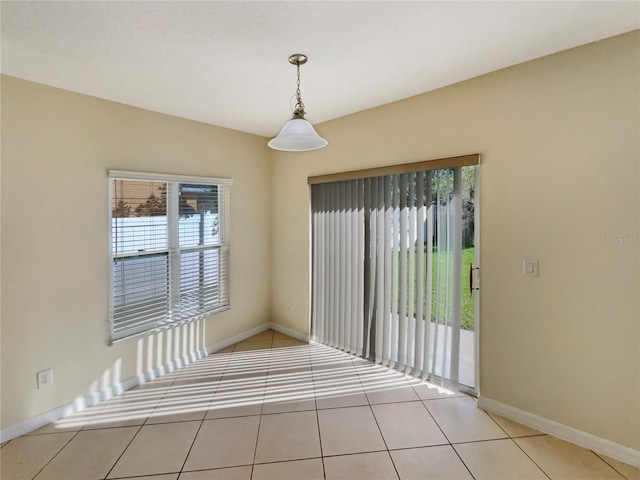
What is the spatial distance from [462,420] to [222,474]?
166cm

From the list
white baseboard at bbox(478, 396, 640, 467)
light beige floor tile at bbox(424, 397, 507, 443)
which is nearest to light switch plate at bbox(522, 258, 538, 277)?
white baseboard at bbox(478, 396, 640, 467)

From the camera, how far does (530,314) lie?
7.25 feet

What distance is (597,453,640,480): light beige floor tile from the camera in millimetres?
1784

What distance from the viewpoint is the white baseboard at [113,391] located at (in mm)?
2217

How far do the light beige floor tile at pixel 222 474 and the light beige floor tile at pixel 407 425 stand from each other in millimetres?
905

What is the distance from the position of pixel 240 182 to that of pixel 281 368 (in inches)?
81.6

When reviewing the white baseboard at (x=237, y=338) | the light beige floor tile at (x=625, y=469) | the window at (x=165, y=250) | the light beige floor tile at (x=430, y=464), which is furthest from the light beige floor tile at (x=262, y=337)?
the light beige floor tile at (x=625, y=469)

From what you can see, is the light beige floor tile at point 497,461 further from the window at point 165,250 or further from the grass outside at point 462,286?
the window at point 165,250

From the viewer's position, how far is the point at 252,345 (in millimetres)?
3705

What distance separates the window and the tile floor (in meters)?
0.67

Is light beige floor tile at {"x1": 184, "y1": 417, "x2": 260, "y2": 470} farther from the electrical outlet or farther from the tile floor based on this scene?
the electrical outlet

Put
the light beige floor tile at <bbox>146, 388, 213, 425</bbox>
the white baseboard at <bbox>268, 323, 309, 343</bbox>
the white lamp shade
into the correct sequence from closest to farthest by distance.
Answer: the white lamp shade < the light beige floor tile at <bbox>146, 388, 213, 425</bbox> < the white baseboard at <bbox>268, 323, 309, 343</bbox>

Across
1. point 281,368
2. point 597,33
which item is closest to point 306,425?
point 281,368

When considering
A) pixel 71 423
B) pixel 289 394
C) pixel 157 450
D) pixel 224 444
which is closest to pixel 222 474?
pixel 224 444
